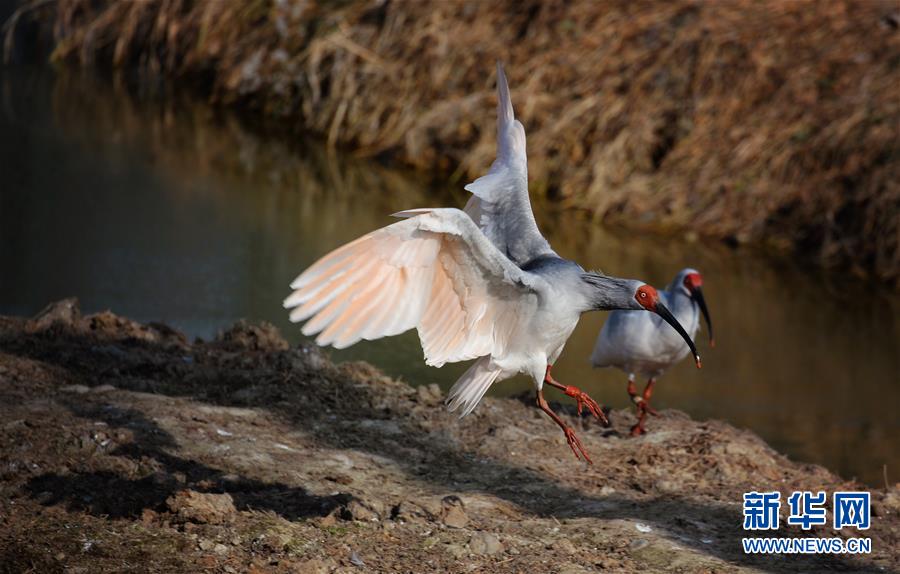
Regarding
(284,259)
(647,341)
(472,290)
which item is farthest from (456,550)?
(284,259)

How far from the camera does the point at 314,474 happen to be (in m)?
4.85

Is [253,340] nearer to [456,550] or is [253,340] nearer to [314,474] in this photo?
[314,474]

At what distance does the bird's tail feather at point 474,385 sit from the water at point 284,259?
218 centimetres

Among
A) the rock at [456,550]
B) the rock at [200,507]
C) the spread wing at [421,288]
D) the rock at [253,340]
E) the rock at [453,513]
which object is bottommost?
the rock at [456,550]

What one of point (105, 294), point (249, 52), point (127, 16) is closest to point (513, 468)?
point (105, 294)

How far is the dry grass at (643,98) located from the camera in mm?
10234

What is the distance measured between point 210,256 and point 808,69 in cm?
522

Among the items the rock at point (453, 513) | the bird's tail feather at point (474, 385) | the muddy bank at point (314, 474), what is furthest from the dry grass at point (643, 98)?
the rock at point (453, 513)

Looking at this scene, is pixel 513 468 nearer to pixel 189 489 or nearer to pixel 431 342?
pixel 431 342

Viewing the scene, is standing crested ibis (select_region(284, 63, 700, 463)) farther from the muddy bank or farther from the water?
the water

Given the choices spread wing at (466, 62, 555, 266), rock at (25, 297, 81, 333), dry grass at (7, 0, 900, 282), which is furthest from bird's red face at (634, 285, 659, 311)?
dry grass at (7, 0, 900, 282)

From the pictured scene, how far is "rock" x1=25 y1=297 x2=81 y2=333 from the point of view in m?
6.00

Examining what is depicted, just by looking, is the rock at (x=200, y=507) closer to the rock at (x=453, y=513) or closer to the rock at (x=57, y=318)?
the rock at (x=453, y=513)

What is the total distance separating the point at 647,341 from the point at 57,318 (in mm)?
2757
